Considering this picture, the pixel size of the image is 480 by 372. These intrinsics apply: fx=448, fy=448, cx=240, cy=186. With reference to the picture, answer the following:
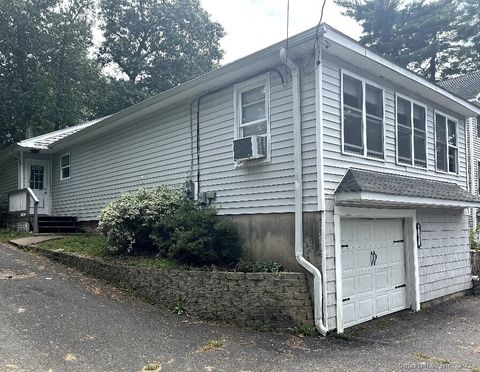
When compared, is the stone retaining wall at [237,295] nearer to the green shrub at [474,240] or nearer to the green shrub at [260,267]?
the green shrub at [260,267]

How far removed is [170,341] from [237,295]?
1390 millimetres

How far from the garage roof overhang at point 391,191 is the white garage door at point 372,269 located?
2.15 feet

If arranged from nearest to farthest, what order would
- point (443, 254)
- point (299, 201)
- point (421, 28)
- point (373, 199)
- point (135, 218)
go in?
point (373, 199), point (299, 201), point (135, 218), point (443, 254), point (421, 28)

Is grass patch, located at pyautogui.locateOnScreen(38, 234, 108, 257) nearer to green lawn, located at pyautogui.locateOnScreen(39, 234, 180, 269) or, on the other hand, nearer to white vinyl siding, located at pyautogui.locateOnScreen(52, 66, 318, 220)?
green lawn, located at pyautogui.locateOnScreen(39, 234, 180, 269)

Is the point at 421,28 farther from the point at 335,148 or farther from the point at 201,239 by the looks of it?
the point at 201,239

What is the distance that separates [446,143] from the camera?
36.2ft

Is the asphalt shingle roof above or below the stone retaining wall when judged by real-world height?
above

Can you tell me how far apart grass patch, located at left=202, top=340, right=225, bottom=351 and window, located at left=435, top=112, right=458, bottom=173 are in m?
7.12

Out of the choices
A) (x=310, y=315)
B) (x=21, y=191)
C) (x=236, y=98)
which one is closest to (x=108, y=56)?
(x=21, y=191)

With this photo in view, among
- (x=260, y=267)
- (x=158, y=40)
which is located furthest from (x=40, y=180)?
(x=158, y=40)

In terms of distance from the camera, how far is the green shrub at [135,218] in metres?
Result: 9.29

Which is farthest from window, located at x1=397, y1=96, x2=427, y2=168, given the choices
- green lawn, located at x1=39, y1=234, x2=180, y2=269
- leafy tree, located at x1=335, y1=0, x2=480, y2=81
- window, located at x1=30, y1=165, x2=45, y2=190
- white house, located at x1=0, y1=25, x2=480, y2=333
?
leafy tree, located at x1=335, y1=0, x2=480, y2=81

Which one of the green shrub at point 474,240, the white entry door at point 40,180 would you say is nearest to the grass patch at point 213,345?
the green shrub at point 474,240

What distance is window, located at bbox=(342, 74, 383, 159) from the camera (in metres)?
7.93
